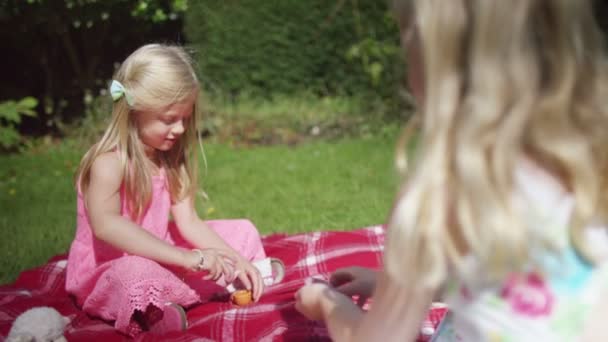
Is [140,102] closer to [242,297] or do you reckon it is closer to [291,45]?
[242,297]

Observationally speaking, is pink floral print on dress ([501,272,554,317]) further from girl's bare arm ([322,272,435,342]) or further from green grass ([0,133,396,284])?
green grass ([0,133,396,284])

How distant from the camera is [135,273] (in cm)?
262

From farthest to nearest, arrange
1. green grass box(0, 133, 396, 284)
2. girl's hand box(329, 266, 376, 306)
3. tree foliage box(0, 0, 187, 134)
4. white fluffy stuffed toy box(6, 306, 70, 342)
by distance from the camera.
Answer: tree foliage box(0, 0, 187, 134) → green grass box(0, 133, 396, 284) → white fluffy stuffed toy box(6, 306, 70, 342) → girl's hand box(329, 266, 376, 306)

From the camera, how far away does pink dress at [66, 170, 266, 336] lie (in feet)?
8.55

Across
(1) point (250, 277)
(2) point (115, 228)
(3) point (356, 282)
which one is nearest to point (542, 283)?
(3) point (356, 282)

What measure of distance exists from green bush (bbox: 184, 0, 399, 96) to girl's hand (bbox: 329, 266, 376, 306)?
209 inches

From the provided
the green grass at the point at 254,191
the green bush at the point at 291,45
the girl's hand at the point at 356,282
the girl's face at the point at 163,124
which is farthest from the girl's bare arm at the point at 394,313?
the green bush at the point at 291,45

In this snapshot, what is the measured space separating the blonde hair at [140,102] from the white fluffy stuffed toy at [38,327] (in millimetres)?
512

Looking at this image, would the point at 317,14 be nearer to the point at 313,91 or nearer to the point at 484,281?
the point at 313,91

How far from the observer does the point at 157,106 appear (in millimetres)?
2844

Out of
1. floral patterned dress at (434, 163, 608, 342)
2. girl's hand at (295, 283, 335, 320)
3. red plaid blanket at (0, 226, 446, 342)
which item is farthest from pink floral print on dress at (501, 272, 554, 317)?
Answer: red plaid blanket at (0, 226, 446, 342)

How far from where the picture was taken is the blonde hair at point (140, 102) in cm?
283

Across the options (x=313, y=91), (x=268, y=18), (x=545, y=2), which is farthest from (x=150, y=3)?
(x=545, y=2)

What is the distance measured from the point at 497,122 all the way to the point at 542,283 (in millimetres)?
335
